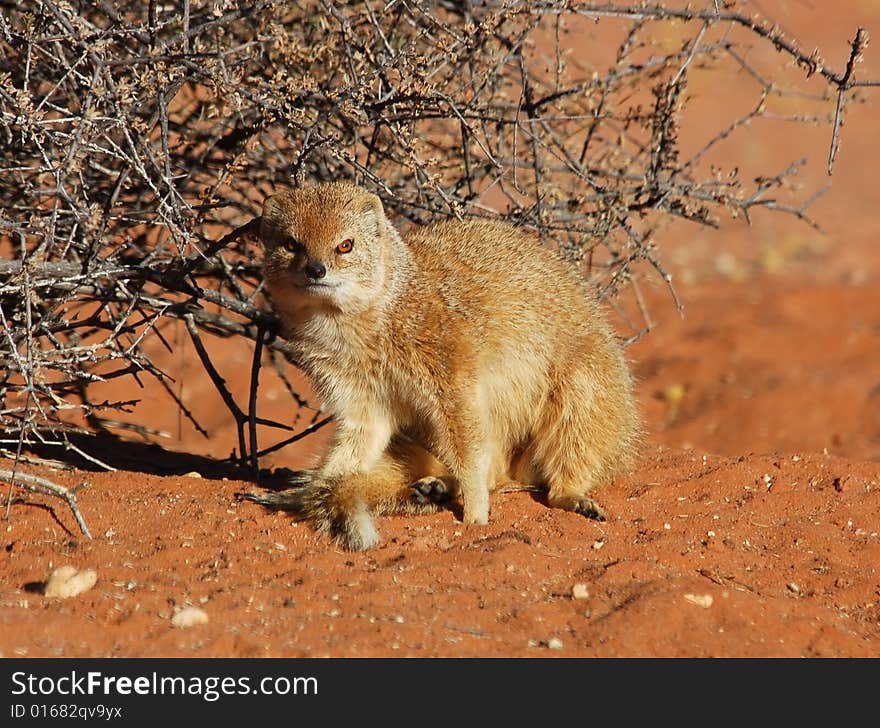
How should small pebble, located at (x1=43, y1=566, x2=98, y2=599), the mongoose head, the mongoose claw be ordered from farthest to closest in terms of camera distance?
the mongoose claw, the mongoose head, small pebble, located at (x1=43, y1=566, x2=98, y2=599)

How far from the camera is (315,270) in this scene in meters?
4.38

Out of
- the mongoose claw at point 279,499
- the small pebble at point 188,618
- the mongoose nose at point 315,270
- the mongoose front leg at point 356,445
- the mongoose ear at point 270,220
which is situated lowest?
the small pebble at point 188,618

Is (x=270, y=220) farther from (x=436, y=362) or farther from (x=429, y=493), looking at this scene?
(x=429, y=493)

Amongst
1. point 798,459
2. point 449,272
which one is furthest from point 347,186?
point 798,459

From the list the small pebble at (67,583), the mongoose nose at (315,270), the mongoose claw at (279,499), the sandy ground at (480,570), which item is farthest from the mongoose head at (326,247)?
the small pebble at (67,583)

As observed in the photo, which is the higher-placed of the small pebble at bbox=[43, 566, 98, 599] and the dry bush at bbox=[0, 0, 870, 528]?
the dry bush at bbox=[0, 0, 870, 528]

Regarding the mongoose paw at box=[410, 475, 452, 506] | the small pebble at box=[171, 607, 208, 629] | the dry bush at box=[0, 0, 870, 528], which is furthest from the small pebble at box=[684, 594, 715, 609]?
the dry bush at box=[0, 0, 870, 528]

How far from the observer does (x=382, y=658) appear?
324cm

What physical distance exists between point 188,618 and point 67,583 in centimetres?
50

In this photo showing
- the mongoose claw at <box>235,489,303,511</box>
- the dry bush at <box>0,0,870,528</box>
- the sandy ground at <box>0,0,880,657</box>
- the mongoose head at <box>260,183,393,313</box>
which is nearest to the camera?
the sandy ground at <box>0,0,880,657</box>

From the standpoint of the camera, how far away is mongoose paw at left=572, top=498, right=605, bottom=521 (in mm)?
4824

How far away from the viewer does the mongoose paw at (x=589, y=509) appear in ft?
15.8

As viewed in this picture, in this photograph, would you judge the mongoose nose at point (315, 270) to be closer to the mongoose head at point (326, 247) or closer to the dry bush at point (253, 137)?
the mongoose head at point (326, 247)

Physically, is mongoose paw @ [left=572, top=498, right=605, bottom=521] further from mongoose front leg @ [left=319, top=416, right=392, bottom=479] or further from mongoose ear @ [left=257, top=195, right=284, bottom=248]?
mongoose ear @ [left=257, top=195, right=284, bottom=248]
